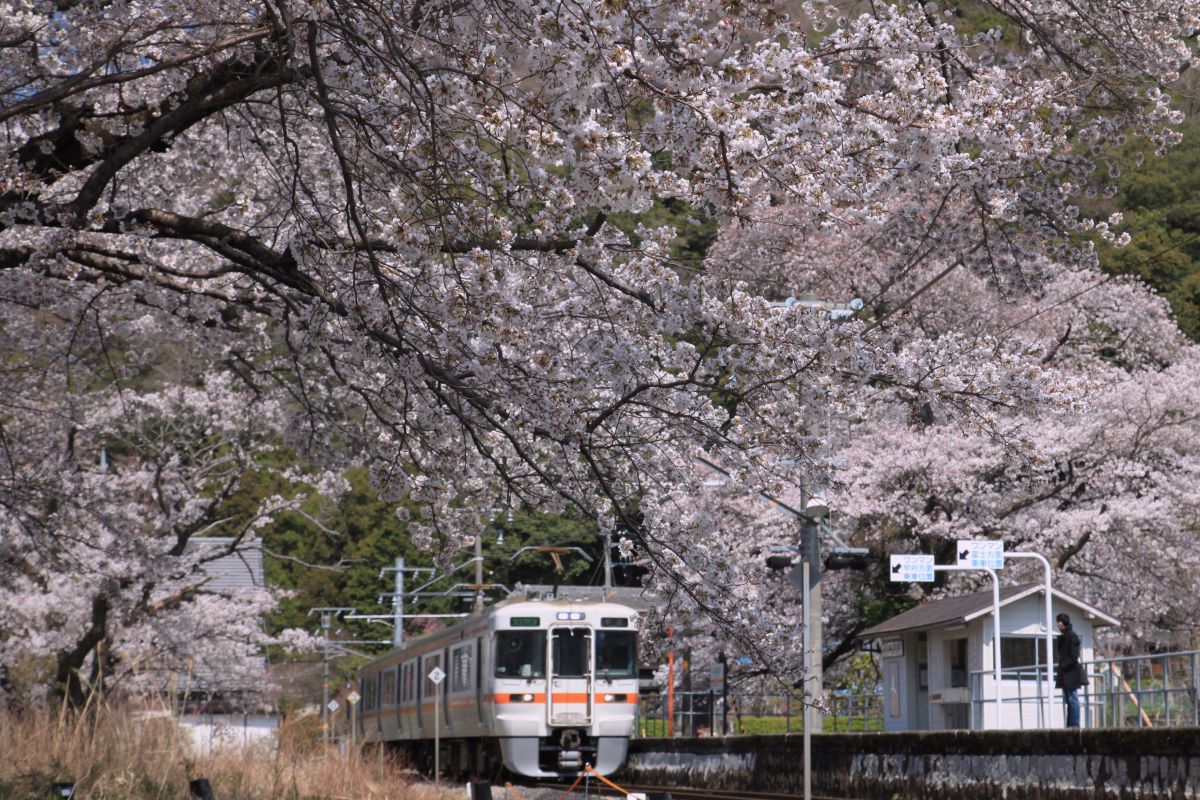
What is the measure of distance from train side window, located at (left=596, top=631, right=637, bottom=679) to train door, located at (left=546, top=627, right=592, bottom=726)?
0.14 metres

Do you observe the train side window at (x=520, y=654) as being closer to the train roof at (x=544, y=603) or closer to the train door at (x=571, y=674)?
the train door at (x=571, y=674)

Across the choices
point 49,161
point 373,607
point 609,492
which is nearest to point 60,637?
point 49,161

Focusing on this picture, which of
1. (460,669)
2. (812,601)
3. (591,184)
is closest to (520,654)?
(460,669)

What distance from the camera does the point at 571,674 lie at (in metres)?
17.8

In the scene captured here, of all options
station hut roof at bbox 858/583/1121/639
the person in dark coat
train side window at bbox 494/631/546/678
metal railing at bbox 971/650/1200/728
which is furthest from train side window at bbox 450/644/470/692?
the person in dark coat

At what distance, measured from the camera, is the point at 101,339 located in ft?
31.8

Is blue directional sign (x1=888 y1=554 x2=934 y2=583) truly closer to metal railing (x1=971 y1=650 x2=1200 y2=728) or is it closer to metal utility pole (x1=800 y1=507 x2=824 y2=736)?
metal utility pole (x1=800 y1=507 x2=824 y2=736)

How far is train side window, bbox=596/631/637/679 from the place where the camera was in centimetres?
1786

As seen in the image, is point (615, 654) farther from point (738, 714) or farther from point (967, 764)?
point (967, 764)

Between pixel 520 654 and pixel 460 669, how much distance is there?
2.02 m

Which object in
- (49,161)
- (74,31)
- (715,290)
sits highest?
(74,31)

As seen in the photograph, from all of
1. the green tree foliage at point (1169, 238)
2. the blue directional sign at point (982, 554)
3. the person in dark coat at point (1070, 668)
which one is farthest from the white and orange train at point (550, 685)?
the green tree foliage at point (1169, 238)

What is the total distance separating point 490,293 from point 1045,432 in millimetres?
19164

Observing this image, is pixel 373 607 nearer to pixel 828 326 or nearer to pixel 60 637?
pixel 60 637
